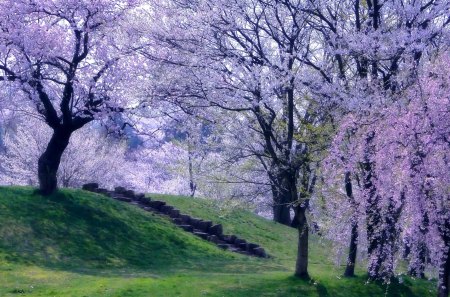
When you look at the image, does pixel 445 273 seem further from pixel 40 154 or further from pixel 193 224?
pixel 40 154

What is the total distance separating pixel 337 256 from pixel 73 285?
24.3 ft

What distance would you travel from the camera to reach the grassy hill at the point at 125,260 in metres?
16.7

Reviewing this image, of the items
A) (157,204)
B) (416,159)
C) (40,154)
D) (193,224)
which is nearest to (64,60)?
(157,204)

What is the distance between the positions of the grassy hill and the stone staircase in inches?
39.2

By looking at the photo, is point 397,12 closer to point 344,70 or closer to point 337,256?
point 344,70

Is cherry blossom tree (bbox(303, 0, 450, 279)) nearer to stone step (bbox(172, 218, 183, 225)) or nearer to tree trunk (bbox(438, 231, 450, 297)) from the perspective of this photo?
tree trunk (bbox(438, 231, 450, 297))

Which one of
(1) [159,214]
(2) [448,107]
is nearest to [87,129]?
(1) [159,214]

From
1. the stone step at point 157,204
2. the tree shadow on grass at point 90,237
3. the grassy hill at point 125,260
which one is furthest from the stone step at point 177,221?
the stone step at point 157,204

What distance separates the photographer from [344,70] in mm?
19219

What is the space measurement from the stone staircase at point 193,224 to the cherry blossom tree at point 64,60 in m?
5.64

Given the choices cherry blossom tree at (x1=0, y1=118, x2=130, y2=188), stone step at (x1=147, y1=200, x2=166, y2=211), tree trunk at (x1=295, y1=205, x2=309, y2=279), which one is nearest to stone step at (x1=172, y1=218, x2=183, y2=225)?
stone step at (x1=147, y1=200, x2=166, y2=211)

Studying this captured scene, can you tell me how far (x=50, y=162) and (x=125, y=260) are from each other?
6.24 metres

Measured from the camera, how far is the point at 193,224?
2917cm

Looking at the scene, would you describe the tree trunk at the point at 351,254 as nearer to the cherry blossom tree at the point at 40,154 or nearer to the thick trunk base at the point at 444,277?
the thick trunk base at the point at 444,277
